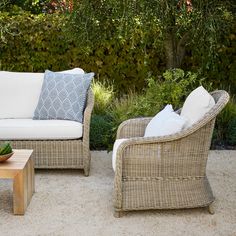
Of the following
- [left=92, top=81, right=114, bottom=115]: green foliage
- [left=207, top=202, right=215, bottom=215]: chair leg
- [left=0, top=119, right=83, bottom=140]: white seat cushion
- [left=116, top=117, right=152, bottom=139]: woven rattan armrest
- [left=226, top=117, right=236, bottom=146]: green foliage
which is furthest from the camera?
[left=92, top=81, right=114, bottom=115]: green foliage

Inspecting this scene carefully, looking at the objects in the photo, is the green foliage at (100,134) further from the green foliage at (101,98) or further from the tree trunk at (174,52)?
the tree trunk at (174,52)

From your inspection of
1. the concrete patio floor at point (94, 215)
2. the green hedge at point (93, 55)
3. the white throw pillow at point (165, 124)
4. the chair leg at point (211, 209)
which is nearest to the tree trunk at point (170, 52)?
the green hedge at point (93, 55)

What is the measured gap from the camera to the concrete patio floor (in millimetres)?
3930

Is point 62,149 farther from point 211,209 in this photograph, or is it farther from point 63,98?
point 211,209

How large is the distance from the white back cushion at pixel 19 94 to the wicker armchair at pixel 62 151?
0.54 m

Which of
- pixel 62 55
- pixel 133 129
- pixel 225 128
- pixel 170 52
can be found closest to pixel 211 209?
pixel 133 129

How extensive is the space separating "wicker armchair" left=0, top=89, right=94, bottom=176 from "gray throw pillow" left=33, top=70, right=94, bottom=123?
220 millimetres

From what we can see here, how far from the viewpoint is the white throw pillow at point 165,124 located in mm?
4273

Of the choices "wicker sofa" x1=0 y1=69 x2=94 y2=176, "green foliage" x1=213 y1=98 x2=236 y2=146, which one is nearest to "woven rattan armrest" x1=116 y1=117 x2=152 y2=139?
"wicker sofa" x1=0 y1=69 x2=94 y2=176

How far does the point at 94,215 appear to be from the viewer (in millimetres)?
4211

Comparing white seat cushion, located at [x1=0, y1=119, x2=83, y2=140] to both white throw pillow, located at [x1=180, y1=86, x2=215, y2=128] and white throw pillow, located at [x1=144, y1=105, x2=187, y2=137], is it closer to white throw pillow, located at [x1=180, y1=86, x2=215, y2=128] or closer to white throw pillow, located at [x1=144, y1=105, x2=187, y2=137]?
white throw pillow, located at [x1=144, y1=105, x2=187, y2=137]

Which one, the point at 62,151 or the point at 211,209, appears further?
the point at 62,151

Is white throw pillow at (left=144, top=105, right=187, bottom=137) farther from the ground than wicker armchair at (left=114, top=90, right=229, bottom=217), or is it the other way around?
white throw pillow at (left=144, top=105, right=187, bottom=137)

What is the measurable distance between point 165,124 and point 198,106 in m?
0.31
